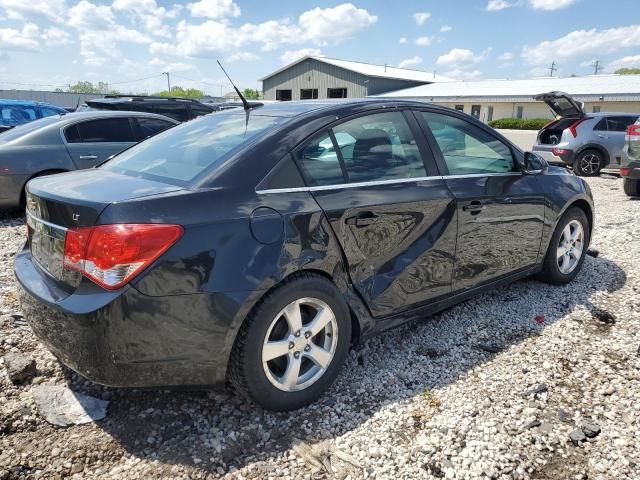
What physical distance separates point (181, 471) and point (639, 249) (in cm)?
A: 545

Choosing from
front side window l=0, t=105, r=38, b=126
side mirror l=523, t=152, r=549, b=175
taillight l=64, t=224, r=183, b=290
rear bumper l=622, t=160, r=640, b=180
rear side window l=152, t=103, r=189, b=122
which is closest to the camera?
taillight l=64, t=224, r=183, b=290

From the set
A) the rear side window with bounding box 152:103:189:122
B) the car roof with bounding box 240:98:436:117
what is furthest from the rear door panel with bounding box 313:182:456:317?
the rear side window with bounding box 152:103:189:122

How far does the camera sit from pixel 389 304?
9.59ft

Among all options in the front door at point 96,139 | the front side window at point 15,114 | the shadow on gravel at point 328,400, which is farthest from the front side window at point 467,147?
the front side window at point 15,114

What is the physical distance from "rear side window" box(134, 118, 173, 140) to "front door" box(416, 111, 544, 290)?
537 cm

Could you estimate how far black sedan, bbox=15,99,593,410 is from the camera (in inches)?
84.0

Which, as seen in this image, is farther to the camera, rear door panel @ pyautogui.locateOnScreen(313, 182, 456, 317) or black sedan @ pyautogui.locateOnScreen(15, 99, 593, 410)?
rear door panel @ pyautogui.locateOnScreen(313, 182, 456, 317)

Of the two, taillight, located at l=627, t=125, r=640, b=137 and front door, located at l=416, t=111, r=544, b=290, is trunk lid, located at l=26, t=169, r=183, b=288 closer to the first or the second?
front door, located at l=416, t=111, r=544, b=290

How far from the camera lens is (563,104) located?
11938mm

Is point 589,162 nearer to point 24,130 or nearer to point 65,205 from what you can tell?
point 24,130

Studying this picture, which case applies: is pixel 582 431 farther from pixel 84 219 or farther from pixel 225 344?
pixel 84 219

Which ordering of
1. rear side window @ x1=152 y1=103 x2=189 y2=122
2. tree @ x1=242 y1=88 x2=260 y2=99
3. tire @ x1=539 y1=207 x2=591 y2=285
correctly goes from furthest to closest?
tree @ x1=242 y1=88 x2=260 y2=99 < rear side window @ x1=152 y1=103 x2=189 y2=122 < tire @ x1=539 y1=207 x2=591 y2=285

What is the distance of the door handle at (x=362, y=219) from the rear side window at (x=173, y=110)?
1007 centimetres

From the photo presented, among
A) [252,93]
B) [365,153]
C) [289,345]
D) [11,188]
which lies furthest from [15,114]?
[252,93]
